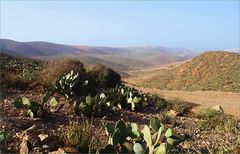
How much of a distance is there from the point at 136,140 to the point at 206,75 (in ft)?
84.2

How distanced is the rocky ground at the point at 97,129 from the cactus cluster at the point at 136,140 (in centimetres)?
55

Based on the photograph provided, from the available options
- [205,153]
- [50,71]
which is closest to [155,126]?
[205,153]

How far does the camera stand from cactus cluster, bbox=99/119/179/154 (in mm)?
5646

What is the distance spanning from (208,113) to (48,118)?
4.80 meters

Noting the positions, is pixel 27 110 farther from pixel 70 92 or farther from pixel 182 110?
pixel 182 110

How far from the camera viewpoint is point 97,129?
8.28 metres

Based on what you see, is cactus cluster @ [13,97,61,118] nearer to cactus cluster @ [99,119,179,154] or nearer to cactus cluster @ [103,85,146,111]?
cactus cluster @ [99,119,179,154]

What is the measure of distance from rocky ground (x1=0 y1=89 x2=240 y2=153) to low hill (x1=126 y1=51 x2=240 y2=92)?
52.4 ft

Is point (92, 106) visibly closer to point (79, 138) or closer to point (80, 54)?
point (79, 138)

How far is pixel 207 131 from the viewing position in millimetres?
9539

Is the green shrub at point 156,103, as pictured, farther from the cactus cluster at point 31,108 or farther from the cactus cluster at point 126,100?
the cactus cluster at point 31,108

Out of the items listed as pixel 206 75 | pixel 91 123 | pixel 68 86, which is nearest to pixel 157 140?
pixel 91 123

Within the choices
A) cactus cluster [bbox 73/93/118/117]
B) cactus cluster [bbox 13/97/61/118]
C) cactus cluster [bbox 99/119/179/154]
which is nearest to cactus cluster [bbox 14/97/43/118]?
cactus cluster [bbox 13/97/61/118]

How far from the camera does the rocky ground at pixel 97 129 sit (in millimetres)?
7084
